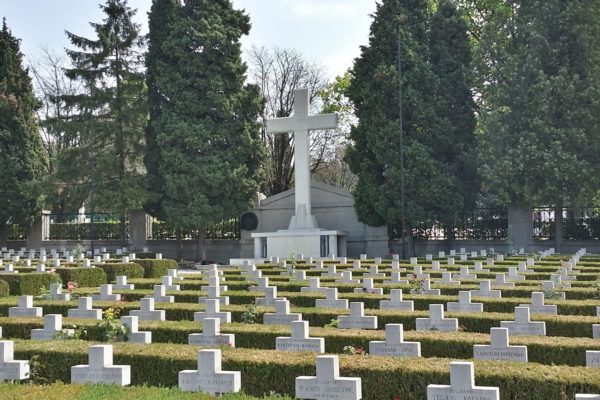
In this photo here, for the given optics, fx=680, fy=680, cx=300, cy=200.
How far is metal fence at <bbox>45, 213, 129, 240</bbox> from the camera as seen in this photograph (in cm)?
3525

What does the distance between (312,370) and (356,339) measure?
1804 mm

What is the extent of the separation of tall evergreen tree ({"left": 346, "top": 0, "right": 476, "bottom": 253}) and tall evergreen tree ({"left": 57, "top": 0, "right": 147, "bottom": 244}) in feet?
34.3

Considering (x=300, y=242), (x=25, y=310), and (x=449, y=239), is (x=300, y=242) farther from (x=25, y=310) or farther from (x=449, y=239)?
(x=25, y=310)

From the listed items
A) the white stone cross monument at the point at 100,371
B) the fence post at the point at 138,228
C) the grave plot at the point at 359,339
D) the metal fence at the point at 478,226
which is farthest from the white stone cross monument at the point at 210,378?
the fence post at the point at 138,228

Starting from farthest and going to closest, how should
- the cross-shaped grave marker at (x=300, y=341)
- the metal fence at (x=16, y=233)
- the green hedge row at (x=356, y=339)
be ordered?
the metal fence at (x=16, y=233) < the cross-shaped grave marker at (x=300, y=341) < the green hedge row at (x=356, y=339)

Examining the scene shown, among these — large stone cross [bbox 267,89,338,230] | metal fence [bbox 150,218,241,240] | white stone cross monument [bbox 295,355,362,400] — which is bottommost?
white stone cross monument [bbox 295,355,362,400]

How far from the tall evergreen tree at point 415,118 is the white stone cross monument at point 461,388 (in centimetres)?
2235

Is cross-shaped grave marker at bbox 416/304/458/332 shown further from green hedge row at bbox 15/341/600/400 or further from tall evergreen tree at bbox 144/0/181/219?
tall evergreen tree at bbox 144/0/181/219

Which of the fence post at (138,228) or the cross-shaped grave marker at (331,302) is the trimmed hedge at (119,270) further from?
the fence post at (138,228)

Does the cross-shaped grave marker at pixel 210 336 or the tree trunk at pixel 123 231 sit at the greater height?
the tree trunk at pixel 123 231

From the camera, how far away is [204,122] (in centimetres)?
3031

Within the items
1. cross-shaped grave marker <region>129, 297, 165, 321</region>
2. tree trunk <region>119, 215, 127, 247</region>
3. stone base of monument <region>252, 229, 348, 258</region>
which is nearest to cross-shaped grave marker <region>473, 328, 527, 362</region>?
cross-shaped grave marker <region>129, 297, 165, 321</region>

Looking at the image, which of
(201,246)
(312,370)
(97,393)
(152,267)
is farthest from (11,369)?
(201,246)

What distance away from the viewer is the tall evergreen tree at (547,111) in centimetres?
2538
